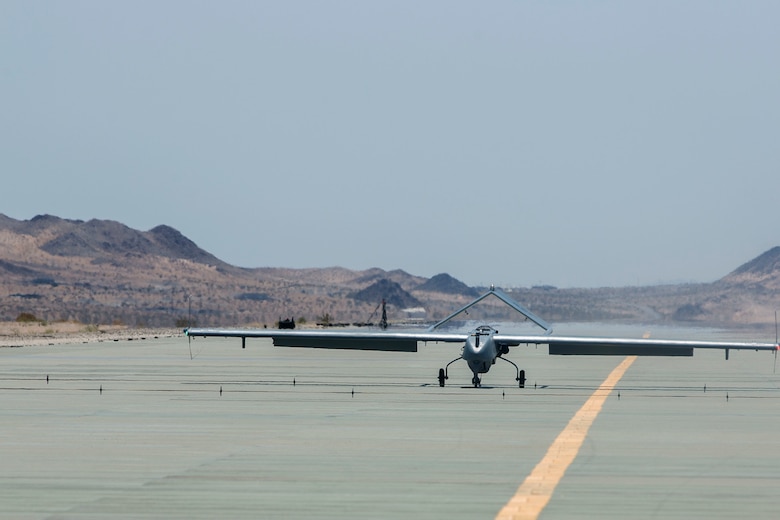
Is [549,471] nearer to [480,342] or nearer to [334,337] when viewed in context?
[480,342]

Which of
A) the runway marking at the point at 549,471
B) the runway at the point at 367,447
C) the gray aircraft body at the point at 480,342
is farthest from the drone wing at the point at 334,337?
the runway marking at the point at 549,471

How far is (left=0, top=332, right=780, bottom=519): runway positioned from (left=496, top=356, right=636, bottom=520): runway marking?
165mm

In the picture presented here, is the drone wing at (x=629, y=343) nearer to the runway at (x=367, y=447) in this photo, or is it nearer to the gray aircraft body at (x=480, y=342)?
the gray aircraft body at (x=480, y=342)

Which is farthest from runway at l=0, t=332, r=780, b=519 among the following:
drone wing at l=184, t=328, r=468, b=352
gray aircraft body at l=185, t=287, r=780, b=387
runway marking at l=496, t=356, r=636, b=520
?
drone wing at l=184, t=328, r=468, b=352

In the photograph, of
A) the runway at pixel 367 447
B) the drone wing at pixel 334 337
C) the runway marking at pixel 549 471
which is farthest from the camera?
the drone wing at pixel 334 337

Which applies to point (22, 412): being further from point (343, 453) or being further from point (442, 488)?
point (442, 488)

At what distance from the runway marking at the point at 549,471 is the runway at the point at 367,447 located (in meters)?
0.17

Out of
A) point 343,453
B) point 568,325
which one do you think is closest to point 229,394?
point 343,453

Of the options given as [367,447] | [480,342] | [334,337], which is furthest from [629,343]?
[367,447]

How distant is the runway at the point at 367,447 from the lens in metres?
16.0

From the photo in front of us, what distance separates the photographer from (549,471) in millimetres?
19062

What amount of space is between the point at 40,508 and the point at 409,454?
23.8ft

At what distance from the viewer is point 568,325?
131125mm

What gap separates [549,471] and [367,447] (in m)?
4.27
